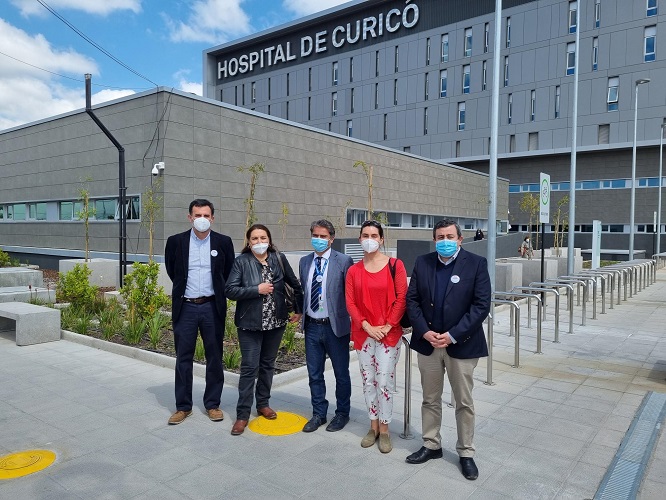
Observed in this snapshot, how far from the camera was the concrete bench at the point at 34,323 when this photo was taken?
8.28 metres

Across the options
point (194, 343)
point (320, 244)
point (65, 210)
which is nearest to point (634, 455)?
point (320, 244)

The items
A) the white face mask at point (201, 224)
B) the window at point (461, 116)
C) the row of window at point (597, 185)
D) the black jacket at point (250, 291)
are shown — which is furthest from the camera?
the window at point (461, 116)

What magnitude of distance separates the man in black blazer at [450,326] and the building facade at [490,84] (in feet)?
123

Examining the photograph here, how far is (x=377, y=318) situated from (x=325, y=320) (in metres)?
0.63

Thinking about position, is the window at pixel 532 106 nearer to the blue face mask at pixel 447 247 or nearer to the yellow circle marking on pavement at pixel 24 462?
the blue face mask at pixel 447 247

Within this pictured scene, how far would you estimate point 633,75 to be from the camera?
39062 millimetres

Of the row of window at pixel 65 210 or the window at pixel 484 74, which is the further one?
the window at pixel 484 74

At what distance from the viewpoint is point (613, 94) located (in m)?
40.1

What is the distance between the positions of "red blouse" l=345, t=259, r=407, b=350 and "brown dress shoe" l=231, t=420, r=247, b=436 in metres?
1.38

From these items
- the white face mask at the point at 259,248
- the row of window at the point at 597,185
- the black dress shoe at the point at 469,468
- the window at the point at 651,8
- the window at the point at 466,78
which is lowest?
the black dress shoe at the point at 469,468

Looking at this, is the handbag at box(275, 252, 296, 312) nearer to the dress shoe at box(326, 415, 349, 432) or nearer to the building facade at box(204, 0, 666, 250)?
the dress shoe at box(326, 415, 349, 432)

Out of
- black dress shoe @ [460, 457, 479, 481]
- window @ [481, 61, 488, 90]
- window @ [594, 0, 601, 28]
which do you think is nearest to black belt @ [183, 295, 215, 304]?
black dress shoe @ [460, 457, 479, 481]

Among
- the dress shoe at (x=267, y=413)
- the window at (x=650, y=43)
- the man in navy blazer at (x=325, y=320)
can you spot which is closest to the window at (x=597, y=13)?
the window at (x=650, y=43)

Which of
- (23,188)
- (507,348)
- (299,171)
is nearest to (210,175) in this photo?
(299,171)
